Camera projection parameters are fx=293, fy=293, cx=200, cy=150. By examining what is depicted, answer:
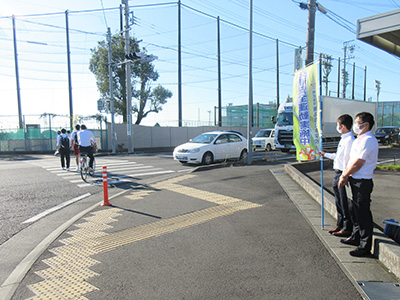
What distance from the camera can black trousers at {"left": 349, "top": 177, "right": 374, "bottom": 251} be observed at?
3.72m

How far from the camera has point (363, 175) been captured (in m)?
3.71

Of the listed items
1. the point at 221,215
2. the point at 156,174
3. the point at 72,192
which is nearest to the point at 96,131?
the point at 156,174

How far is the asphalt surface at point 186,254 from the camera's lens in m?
3.15

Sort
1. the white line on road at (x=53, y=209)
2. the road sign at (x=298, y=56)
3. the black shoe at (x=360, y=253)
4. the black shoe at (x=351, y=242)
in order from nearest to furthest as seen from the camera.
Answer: the black shoe at (x=360, y=253)
the black shoe at (x=351, y=242)
the white line on road at (x=53, y=209)
the road sign at (x=298, y=56)

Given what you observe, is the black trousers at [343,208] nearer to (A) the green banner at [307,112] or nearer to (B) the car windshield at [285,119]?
(A) the green banner at [307,112]

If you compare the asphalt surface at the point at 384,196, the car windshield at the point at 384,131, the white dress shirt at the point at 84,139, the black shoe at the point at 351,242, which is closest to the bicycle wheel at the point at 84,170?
the white dress shirt at the point at 84,139

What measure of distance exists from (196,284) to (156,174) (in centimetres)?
877

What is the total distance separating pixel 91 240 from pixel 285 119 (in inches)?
704

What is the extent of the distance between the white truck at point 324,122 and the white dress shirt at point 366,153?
1618 centimetres

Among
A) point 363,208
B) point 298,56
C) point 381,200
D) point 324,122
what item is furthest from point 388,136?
point 363,208

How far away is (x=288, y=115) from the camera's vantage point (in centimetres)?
2044

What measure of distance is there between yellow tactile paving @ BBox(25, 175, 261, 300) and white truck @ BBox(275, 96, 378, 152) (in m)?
13.4

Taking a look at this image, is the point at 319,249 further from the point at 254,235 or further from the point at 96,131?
the point at 96,131

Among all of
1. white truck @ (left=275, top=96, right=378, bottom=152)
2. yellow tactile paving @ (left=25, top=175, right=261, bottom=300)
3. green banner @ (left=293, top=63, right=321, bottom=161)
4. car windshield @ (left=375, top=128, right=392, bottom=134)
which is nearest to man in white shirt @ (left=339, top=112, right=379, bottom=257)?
green banner @ (left=293, top=63, right=321, bottom=161)
